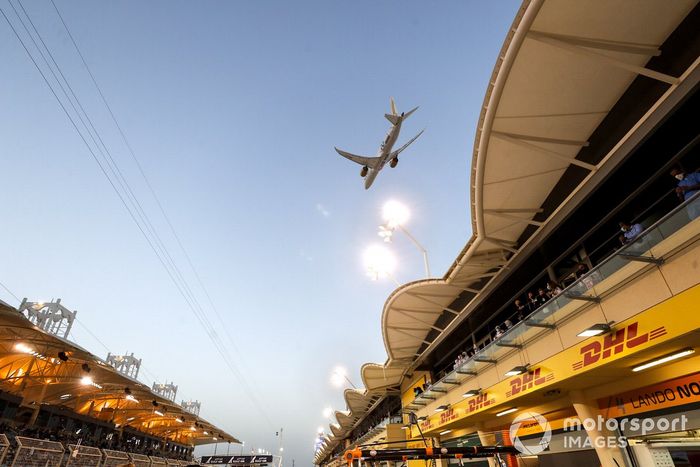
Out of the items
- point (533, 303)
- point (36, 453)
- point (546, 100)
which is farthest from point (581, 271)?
point (36, 453)

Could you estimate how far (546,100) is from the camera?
9242mm

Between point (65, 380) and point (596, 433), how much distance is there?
3643 centimetres

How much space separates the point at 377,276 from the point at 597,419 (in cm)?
1316

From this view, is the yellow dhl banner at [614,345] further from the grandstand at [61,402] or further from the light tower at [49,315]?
the light tower at [49,315]

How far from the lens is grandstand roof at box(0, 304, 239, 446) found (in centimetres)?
1928

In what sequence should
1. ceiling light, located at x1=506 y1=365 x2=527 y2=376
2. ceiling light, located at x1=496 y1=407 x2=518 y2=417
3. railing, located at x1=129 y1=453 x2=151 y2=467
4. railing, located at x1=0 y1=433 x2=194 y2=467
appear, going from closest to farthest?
ceiling light, located at x1=506 y1=365 x2=527 y2=376
railing, located at x1=0 y1=433 x2=194 y2=467
ceiling light, located at x1=496 y1=407 x2=518 y2=417
railing, located at x1=129 y1=453 x2=151 y2=467

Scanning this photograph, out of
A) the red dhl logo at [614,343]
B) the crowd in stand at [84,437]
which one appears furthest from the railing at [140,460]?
the red dhl logo at [614,343]

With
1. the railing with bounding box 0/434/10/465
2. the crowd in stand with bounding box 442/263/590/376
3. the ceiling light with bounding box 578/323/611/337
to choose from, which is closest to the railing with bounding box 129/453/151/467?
the railing with bounding box 0/434/10/465

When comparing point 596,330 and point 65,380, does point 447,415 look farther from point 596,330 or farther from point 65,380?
point 65,380

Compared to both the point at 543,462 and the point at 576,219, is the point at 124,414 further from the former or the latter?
the point at 576,219

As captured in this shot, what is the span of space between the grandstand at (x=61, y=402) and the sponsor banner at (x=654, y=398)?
19.9 metres

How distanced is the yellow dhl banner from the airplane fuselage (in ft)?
55.2

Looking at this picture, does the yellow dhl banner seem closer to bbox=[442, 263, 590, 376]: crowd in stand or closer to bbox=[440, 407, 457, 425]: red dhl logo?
bbox=[442, 263, 590, 376]: crowd in stand

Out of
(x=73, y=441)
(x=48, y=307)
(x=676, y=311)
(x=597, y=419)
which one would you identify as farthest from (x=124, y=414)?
(x=676, y=311)
